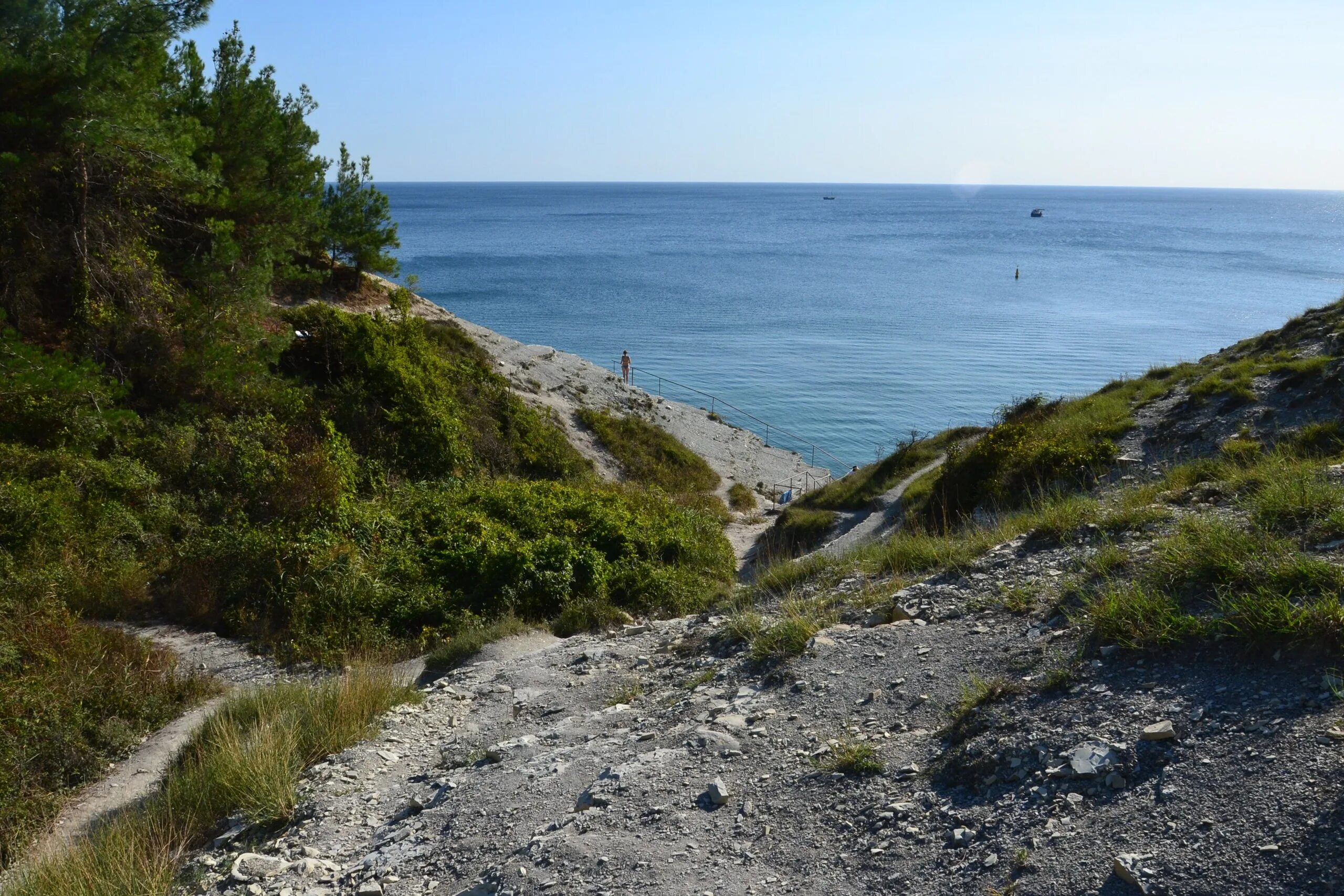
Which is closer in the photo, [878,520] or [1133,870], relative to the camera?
[1133,870]

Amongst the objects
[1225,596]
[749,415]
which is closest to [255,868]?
[1225,596]

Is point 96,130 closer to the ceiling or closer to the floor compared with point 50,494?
closer to the ceiling

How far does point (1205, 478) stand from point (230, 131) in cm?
2155

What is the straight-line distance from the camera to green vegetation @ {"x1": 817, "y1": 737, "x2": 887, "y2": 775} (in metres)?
6.10

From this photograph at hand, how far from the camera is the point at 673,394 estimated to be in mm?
50219

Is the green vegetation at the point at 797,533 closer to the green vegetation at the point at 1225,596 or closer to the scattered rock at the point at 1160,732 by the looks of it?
the green vegetation at the point at 1225,596

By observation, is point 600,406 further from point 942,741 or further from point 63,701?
point 942,741

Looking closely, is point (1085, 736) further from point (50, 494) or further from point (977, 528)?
point (50, 494)

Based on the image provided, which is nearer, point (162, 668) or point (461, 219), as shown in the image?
point (162, 668)

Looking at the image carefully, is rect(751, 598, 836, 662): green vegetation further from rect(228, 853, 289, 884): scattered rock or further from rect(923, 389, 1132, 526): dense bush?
rect(923, 389, 1132, 526): dense bush

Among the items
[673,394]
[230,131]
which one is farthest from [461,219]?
[230,131]

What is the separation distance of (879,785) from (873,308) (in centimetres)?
7686

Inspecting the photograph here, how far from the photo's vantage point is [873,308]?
261 ft

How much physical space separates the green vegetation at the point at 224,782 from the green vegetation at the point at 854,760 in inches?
159
